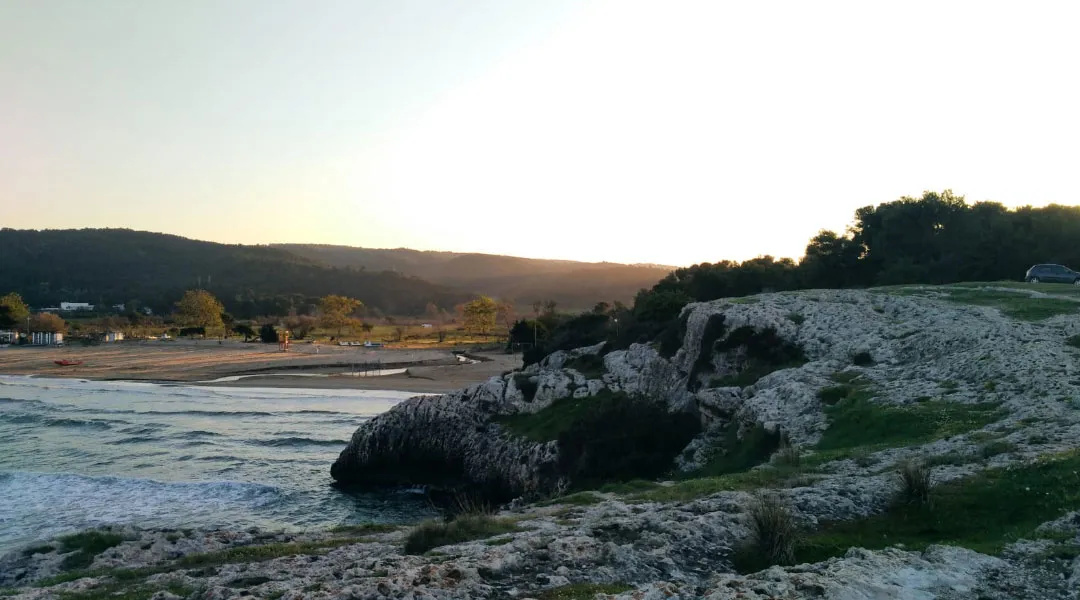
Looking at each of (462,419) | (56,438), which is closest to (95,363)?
(56,438)

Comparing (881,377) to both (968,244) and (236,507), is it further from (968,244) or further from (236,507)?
(968,244)

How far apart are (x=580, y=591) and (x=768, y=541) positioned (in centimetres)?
243

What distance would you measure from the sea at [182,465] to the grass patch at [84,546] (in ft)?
10.4

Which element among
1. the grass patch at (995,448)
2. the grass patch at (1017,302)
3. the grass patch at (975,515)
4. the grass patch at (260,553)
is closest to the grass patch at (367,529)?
the grass patch at (260,553)

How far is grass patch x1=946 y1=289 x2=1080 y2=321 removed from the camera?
65.6 ft

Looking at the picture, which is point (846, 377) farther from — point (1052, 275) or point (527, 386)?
point (1052, 275)

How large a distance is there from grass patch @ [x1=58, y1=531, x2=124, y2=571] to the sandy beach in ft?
136

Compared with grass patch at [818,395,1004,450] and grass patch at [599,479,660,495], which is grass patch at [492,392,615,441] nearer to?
grass patch at [599,479,660,495]

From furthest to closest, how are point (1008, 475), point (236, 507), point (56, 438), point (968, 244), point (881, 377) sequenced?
1. point (968, 244)
2. point (56, 438)
3. point (236, 507)
4. point (881, 377)
5. point (1008, 475)

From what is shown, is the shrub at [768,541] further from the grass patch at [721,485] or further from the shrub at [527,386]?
the shrub at [527,386]

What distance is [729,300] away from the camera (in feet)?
84.7

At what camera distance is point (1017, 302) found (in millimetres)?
22078

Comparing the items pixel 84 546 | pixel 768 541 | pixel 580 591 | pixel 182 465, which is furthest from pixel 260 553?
pixel 182 465

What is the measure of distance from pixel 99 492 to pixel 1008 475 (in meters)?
27.5
